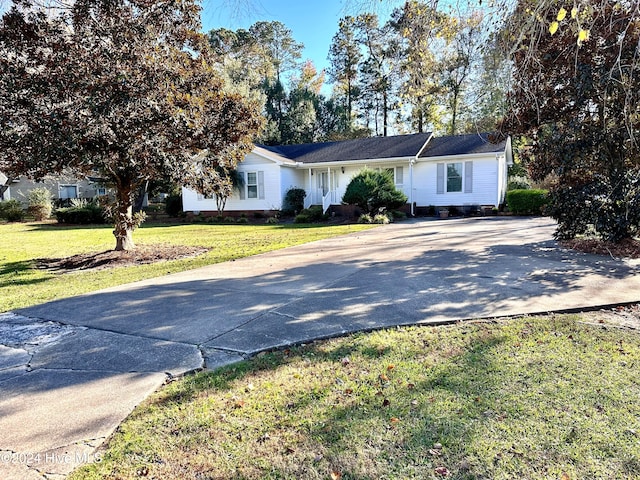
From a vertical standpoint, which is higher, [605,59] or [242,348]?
[605,59]

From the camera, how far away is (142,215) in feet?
33.6

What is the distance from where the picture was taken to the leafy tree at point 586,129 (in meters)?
7.32

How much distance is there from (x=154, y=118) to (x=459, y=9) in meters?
5.85

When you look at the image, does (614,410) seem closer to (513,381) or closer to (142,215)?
(513,381)

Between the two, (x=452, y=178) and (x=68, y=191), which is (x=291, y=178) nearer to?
(x=452, y=178)

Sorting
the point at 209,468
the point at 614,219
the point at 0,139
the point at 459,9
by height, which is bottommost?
the point at 209,468

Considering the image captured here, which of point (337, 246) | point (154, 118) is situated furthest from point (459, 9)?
point (337, 246)

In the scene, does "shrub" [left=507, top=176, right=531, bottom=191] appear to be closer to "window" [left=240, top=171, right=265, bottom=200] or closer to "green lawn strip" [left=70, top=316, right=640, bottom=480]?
"window" [left=240, top=171, right=265, bottom=200]

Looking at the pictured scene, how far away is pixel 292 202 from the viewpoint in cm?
2325

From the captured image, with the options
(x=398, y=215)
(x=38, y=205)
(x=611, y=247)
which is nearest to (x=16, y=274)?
(x=611, y=247)

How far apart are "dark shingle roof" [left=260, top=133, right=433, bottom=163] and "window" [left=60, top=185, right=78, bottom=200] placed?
16.6 meters

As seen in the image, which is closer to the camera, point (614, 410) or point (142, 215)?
point (614, 410)

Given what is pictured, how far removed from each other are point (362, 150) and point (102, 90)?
700 inches

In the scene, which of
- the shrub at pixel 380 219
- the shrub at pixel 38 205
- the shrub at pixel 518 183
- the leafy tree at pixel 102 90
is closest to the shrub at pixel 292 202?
the shrub at pixel 380 219
